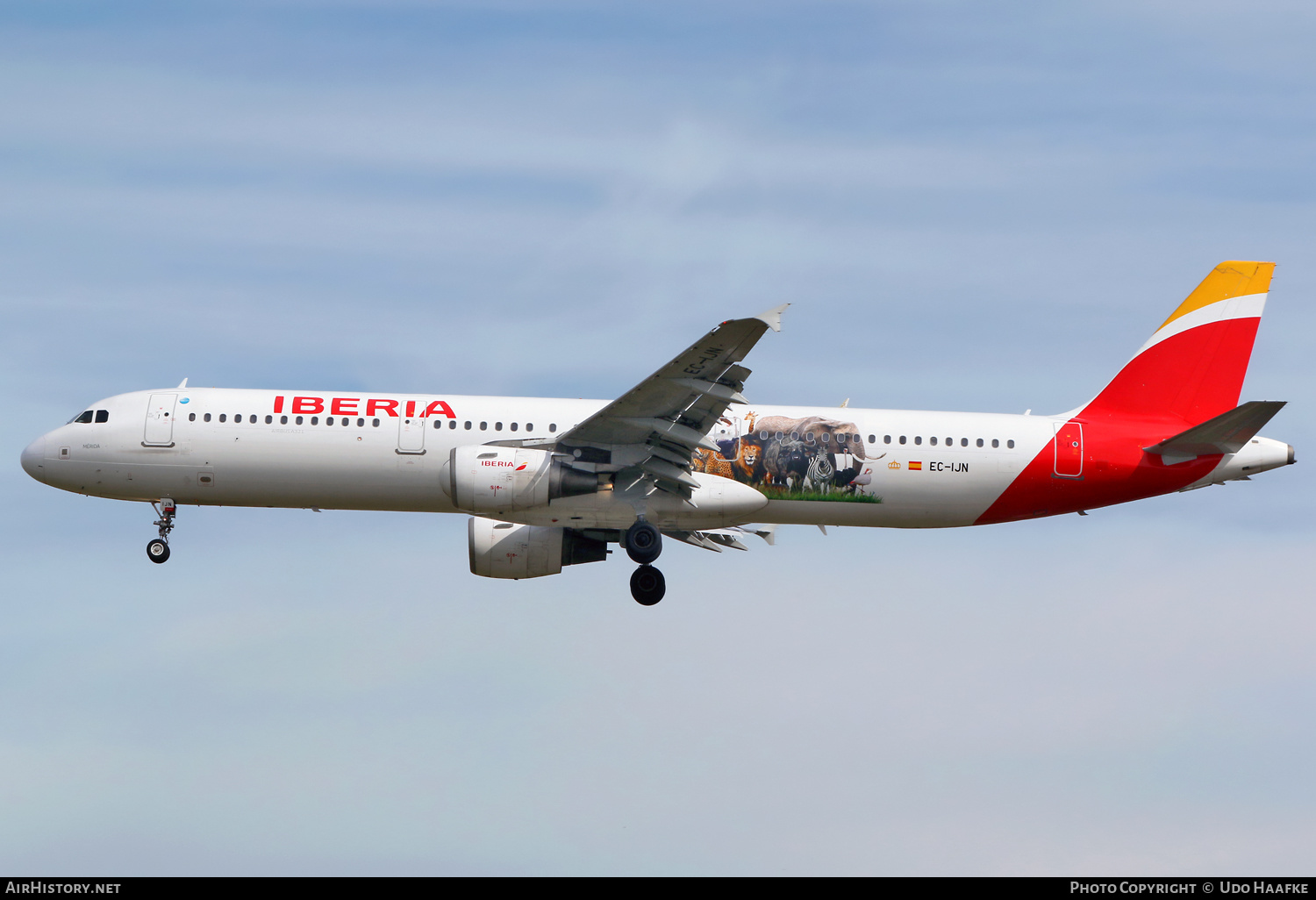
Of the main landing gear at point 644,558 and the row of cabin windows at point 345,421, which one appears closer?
the main landing gear at point 644,558

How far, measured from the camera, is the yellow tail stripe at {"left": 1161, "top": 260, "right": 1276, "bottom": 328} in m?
36.6

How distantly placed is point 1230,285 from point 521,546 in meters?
20.0

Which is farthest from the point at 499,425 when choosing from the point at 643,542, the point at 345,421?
the point at 643,542

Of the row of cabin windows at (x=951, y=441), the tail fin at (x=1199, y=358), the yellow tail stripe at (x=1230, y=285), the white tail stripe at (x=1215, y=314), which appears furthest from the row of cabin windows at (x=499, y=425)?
the yellow tail stripe at (x=1230, y=285)

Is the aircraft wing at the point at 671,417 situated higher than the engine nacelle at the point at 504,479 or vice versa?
the aircraft wing at the point at 671,417

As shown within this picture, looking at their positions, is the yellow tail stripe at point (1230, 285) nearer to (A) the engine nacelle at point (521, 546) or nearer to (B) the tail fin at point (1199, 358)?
(B) the tail fin at point (1199, 358)

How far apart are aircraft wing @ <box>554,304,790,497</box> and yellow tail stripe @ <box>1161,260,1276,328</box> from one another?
1348 centimetres

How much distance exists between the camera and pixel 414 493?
3378cm

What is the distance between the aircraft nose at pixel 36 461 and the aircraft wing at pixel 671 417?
533 inches

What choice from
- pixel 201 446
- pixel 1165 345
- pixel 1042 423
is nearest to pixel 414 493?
pixel 201 446

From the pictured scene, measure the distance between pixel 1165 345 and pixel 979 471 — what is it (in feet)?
21.6

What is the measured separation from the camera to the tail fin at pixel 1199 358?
35719 mm

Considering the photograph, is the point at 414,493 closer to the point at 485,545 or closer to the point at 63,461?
the point at 485,545

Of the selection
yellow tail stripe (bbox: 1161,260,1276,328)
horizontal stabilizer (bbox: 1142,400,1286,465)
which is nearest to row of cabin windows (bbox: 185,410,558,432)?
horizontal stabilizer (bbox: 1142,400,1286,465)
